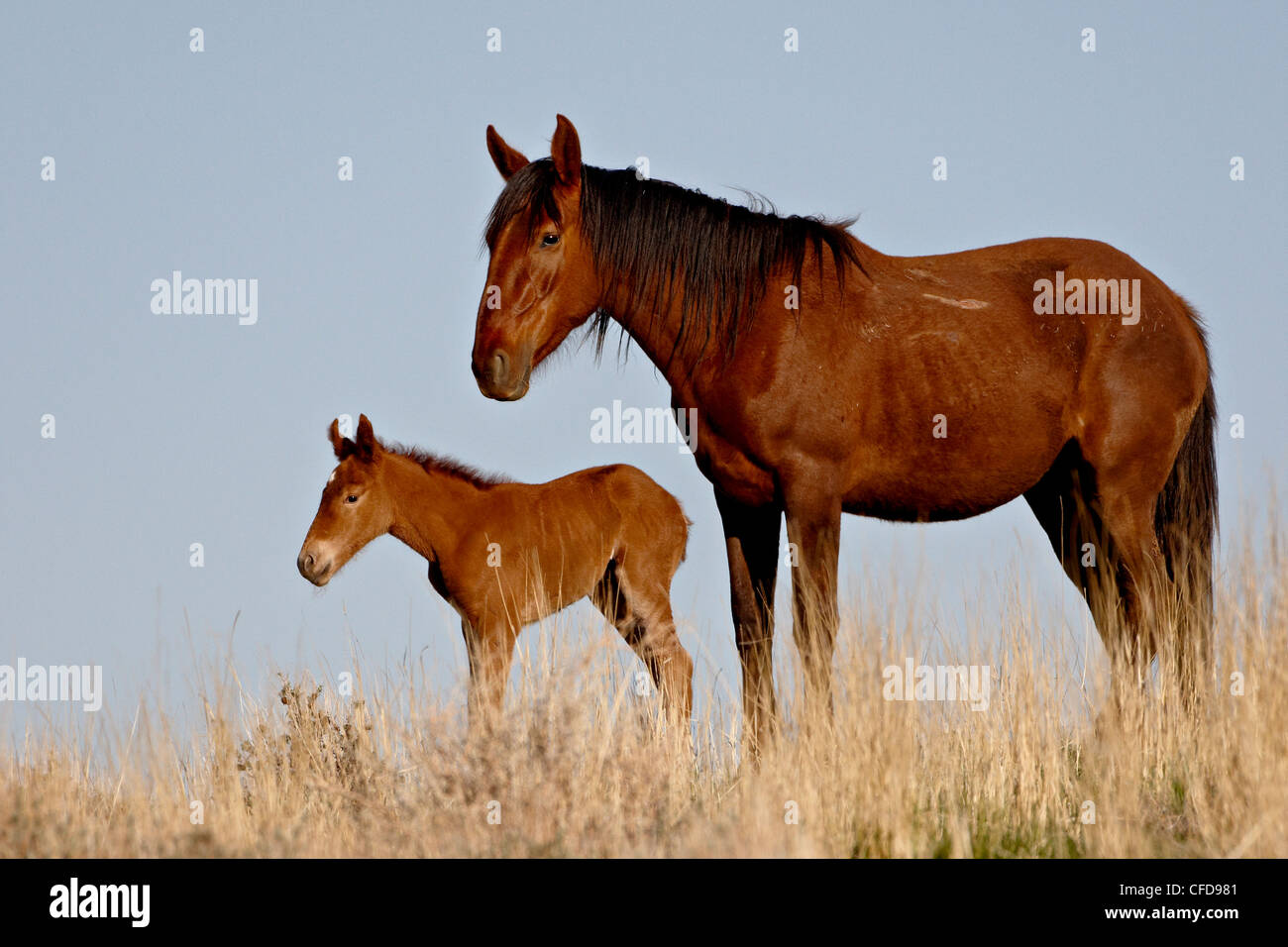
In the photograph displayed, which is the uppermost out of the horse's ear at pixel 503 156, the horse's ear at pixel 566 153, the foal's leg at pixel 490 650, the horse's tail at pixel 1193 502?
the horse's ear at pixel 503 156

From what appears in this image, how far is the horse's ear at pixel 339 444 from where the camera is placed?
36.8 feet

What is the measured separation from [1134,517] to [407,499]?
5914mm

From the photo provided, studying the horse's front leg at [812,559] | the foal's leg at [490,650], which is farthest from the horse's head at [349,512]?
the horse's front leg at [812,559]

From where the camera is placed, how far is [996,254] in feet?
25.1

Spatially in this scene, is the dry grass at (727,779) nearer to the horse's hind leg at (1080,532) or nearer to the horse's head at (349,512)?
the horse's hind leg at (1080,532)

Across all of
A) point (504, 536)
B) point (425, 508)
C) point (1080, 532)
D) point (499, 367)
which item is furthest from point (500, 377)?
point (425, 508)

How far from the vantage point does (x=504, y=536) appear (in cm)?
1109

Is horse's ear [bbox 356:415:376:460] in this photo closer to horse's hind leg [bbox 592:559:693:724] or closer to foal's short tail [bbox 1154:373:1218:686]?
horse's hind leg [bbox 592:559:693:724]

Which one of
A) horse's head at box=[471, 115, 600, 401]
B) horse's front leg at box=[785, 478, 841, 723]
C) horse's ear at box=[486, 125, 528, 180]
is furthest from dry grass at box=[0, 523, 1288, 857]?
horse's ear at box=[486, 125, 528, 180]

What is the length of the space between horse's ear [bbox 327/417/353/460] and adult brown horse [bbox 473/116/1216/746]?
4622 mm

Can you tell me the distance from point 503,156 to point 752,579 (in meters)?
→ 2.52

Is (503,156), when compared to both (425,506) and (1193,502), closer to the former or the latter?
(1193,502)

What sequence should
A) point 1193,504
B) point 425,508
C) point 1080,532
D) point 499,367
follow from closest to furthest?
point 499,367
point 1080,532
point 1193,504
point 425,508

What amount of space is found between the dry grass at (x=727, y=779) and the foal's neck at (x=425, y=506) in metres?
3.83
